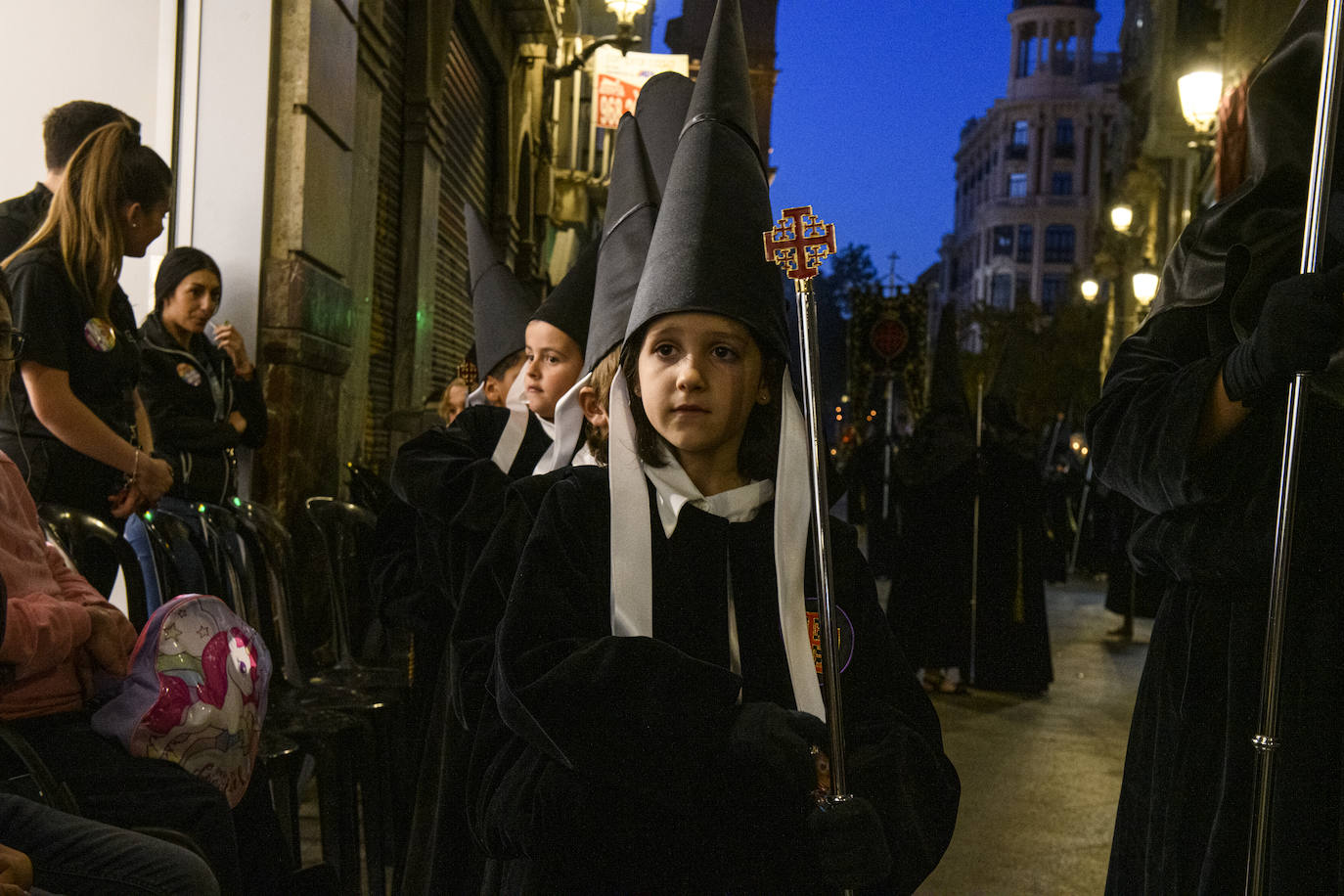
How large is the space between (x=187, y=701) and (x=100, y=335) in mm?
1514

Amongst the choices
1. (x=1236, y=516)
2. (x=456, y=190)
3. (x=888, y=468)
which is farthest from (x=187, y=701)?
(x=888, y=468)

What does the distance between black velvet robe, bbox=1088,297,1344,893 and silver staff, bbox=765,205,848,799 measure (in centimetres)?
78

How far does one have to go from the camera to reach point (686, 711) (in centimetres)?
190

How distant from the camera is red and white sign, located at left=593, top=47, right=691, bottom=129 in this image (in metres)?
15.2

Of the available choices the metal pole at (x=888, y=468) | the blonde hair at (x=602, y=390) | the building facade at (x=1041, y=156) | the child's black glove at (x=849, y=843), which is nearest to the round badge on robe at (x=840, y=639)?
the child's black glove at (x=849, y=843)

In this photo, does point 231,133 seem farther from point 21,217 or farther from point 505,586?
point 505,586

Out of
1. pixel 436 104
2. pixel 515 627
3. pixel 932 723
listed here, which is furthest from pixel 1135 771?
pixel 436 104

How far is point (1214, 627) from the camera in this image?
2.42 m

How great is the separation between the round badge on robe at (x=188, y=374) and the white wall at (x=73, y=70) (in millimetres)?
940

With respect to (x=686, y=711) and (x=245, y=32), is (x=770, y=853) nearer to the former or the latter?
(x=686, y=711)

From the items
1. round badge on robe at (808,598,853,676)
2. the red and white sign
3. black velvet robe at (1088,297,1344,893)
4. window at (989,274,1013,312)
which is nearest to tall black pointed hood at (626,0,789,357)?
round badge on robe at (808,598,853,676)

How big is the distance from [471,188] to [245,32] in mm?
6340

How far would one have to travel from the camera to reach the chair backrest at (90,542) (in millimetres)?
3209

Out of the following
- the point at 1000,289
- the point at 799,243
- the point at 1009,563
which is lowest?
the point at 1009,563
